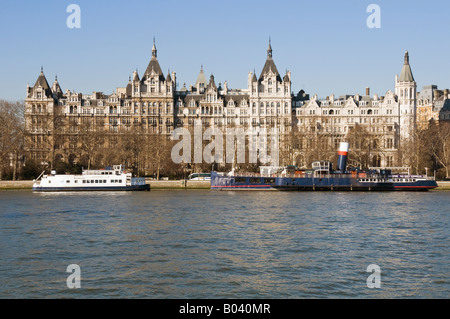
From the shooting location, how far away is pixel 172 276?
26641 mm

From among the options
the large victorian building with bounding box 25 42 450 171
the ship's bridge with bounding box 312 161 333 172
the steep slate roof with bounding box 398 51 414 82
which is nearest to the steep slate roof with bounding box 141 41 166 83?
the large victorian building with bounding box 25 42 450 171

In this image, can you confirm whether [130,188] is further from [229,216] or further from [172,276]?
[172,276]

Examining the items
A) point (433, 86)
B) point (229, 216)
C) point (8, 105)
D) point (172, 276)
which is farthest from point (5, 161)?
point (433, 86)

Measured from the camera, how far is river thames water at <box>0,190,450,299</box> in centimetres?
2488

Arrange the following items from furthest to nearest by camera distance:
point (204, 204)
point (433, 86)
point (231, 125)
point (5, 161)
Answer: point (433, 86), point (231, 125), point (5, 161), point (204, 204)

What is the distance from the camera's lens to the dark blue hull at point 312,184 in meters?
82.1

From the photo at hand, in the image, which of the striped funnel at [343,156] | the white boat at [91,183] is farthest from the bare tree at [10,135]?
the striped funnel at [343,156]

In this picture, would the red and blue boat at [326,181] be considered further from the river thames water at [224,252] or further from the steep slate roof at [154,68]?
the steep slate roof at [154,68]

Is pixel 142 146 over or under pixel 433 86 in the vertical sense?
under

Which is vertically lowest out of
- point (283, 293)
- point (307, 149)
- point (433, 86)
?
point (283, 293)

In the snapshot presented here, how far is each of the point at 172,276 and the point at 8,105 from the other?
7533 centimetres

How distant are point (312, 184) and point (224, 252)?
52222 mm

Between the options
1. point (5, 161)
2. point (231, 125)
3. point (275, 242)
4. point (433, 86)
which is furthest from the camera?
point (433, 86)

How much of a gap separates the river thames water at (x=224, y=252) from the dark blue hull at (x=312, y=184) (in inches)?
1146
